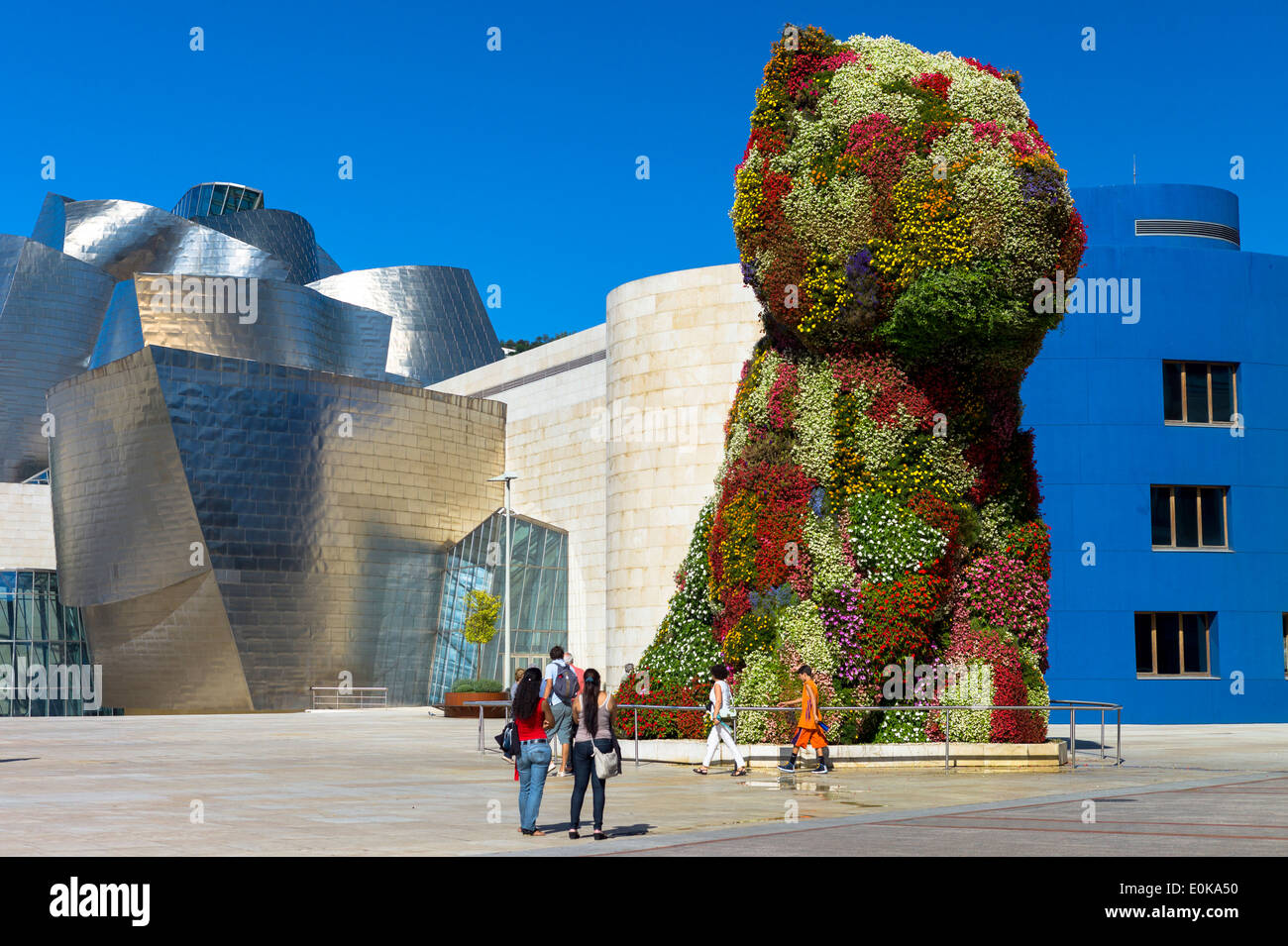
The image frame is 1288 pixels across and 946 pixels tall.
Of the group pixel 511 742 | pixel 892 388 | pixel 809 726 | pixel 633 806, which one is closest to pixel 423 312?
pixel 892 388

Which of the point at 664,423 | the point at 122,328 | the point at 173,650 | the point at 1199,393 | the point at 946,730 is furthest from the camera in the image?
the point at 122,328

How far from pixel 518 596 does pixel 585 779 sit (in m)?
39.1

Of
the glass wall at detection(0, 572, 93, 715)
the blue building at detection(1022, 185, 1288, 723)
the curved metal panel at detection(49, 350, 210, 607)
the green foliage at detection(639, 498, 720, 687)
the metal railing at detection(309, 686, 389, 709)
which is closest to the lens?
the green foliage at detection(639, 498, 720, 687)

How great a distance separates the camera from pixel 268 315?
197 feet

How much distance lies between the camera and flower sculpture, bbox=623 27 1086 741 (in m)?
19.2

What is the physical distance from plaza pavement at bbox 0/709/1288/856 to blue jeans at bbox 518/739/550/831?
252 mm

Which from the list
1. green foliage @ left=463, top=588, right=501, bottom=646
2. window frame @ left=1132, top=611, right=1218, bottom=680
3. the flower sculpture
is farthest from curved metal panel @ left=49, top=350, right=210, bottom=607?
window frame @ left=1132, top=611, right=1218, bottom=680

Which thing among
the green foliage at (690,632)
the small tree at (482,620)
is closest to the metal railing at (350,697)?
the small tree at (482,620)

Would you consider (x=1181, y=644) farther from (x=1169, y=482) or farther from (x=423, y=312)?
(x=423, y=312)

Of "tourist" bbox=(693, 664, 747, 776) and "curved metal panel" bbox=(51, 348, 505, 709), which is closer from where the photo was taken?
"tourist" bbox=(693, 664, 747, 776)

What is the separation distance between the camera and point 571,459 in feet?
169

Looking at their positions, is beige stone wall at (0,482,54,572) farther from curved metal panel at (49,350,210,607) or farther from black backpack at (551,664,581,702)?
black backpack at (551,664,581,702)

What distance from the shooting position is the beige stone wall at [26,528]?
5894cm
